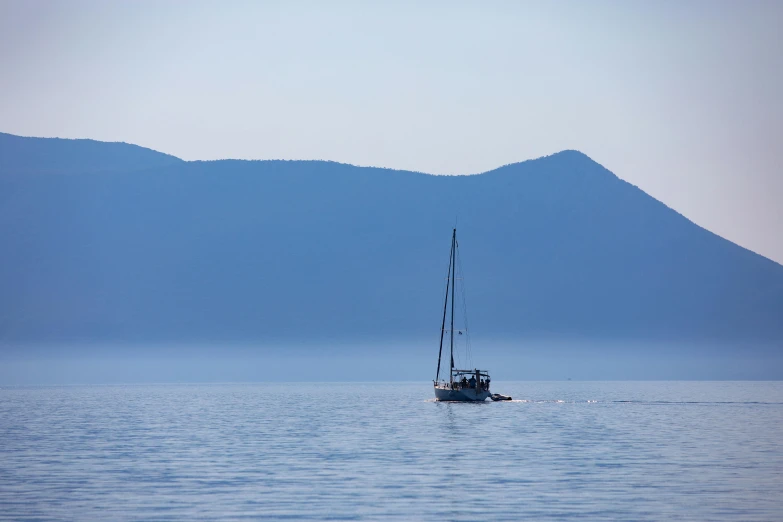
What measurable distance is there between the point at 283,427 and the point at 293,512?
147ft

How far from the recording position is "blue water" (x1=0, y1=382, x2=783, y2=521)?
42.2m

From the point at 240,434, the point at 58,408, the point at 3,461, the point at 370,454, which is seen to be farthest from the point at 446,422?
the point at 58,408

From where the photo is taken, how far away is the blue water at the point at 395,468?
42250 millimetres

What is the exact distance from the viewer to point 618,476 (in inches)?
2029

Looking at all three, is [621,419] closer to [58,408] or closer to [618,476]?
[618,476]

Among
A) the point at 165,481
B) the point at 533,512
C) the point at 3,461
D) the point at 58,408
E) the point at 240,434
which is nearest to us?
the point at 533,512

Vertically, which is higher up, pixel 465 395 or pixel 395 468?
pixel 465 395

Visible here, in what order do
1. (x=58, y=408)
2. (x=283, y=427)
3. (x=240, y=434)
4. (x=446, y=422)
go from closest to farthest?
(x=240, y=434) < (x=283, y=427) < (x=446, y=422) < (x=58, y=408)

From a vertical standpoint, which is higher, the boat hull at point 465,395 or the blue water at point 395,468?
the boat hull at point 465,395

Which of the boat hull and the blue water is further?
the boat hull

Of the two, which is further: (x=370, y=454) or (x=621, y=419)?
(x=621, y=419)

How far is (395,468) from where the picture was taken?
54.7 m

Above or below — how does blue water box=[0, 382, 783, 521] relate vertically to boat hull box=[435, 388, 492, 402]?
below

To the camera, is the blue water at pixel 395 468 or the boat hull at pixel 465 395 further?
the boat hull at pixel 465 395
